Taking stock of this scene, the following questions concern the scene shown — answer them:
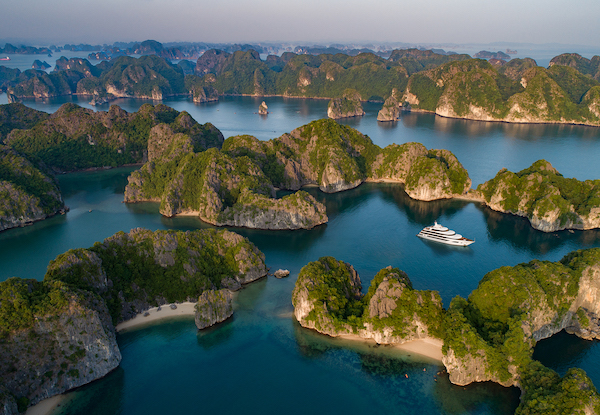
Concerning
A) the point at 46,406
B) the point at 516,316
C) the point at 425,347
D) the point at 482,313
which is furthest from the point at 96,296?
the point at 516,316

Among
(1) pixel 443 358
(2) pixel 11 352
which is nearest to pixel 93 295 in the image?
(2) pixel 11 352

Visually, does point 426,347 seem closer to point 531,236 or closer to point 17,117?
point 531,236

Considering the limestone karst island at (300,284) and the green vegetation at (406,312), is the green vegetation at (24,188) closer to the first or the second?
the limestone karst island at (300,284)

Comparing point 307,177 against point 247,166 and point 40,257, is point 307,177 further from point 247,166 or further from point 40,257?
point 40,257

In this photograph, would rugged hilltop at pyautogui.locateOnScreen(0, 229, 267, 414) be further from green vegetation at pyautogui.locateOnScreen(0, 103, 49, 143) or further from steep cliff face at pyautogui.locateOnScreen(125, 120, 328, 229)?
green vegetation at pyautogui.locateOnScreen(0, 103, 49, 143)

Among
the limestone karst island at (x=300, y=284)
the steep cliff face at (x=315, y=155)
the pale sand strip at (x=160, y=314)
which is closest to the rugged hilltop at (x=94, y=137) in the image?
the limestone karst island at (x=300, y=284)

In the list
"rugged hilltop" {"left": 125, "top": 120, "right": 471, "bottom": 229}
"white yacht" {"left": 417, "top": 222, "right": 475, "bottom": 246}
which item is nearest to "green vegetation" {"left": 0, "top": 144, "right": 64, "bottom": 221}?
"rugged hilltop" {"left": 125, "top": 120, "right": 471, "bottom": 229}
